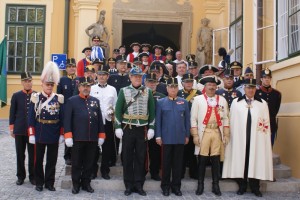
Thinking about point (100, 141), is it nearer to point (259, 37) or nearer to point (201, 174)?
point (201, 174)

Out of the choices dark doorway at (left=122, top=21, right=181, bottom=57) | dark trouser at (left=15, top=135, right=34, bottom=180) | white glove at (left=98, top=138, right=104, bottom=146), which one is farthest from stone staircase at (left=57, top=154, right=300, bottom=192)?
dark doorway at (left=122, top=21, right=181, bottom=57)

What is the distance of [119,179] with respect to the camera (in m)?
7.18

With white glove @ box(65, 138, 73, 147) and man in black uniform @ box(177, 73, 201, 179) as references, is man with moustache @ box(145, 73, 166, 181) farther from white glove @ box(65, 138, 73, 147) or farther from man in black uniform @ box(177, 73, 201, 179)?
white glove @ box(65, 138, 73, 147)

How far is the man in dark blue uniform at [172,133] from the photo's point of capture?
6773 millimetres

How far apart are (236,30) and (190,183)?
19.8 feet

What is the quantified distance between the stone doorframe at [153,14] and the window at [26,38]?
2.57m

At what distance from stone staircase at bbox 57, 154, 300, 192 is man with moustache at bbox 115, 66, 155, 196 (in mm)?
333

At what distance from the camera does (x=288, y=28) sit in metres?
8.52

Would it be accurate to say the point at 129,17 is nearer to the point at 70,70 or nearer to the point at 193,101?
the point at 70,70

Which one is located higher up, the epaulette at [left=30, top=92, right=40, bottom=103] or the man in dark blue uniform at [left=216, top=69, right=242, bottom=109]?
the man in dark blue uniform at [left=216, top=69, right=242, bottom=109]

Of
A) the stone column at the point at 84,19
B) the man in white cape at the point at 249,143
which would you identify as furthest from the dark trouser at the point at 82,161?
the stone column at the point at 84,19

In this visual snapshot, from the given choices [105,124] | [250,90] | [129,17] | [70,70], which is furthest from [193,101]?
[129,17]

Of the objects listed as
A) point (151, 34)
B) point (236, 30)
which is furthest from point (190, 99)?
point (151, 34)

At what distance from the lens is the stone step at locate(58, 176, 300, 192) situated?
23.0 ft
